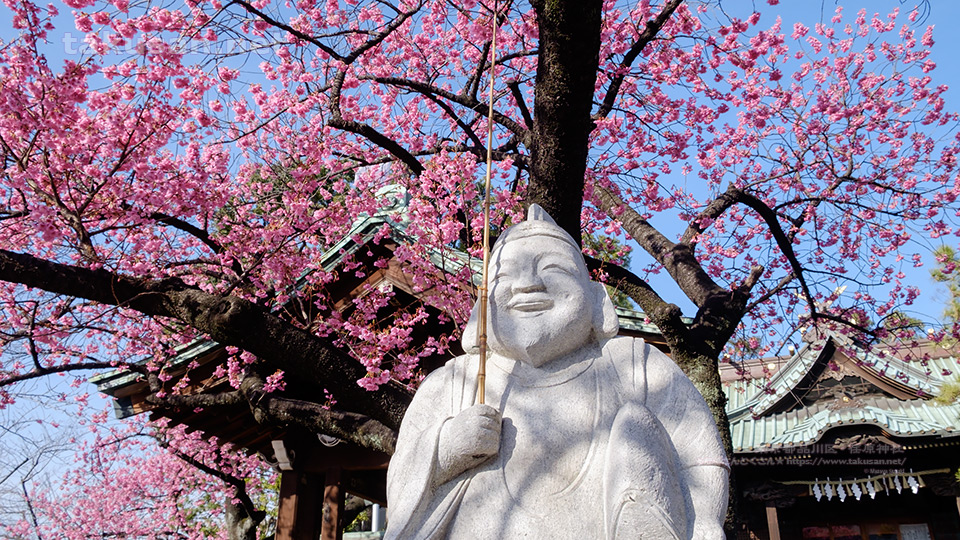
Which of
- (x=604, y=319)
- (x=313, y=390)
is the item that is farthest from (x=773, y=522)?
(x=604, y=319)

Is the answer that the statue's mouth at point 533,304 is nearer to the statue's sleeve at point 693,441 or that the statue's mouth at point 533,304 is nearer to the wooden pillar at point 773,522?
the statue's sleeve at point 693,441

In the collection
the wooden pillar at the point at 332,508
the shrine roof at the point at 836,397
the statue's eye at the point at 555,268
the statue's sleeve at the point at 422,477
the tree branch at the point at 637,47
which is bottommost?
the statue's sleeve at the point at 422,477

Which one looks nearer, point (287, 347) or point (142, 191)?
point (287, 347)

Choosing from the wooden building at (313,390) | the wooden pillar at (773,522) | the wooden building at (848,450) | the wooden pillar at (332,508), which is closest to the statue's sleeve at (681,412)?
the wooden building at (313,390)

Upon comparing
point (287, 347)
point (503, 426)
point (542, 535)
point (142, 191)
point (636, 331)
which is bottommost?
point (542, 535)

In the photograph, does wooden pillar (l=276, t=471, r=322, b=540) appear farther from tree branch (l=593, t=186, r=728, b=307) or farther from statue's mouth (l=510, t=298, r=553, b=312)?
statue's mouth (l=510, t=298, r=553, b=312)

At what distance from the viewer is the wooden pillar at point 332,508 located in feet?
24.8

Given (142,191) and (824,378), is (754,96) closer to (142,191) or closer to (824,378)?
(824,378)

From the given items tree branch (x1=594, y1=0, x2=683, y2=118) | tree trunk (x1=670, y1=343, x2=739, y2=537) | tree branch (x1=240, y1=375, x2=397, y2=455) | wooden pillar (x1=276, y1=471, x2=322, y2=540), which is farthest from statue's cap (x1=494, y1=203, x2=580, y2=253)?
wooden pillar (x1=276, y1=471, x2=322, y2=540)

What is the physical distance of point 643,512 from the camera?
2205 mm

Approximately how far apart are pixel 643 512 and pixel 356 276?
5.57 metres

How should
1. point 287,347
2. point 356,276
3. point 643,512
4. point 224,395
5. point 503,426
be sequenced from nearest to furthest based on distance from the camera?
point 643,512
point 503,426
point 287,347
point 224,395
point 356,276

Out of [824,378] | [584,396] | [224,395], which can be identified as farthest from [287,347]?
[824,378]

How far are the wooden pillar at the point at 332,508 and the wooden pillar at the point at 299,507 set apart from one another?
20 cm
